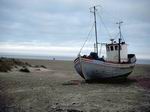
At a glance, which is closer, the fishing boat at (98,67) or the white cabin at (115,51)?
the fishing boat at (98,67)

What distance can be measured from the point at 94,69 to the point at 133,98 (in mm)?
9974

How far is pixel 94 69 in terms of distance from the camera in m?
27.0

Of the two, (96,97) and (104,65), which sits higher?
(104,65)

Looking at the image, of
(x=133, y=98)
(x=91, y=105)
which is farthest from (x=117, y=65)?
(x=91, y=105)

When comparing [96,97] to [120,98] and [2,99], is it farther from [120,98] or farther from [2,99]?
[2,99]

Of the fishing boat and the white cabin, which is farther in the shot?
the white cabin

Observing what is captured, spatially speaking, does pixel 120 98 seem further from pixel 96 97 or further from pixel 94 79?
pixel 94 79

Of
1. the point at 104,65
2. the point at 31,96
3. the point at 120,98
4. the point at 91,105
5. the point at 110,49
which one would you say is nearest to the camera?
the point at 91,105

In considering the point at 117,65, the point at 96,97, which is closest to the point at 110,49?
the point at 117,65

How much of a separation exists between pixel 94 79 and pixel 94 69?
5.74 ft

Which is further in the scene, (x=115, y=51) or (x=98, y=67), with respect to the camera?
(x=115, y=51)

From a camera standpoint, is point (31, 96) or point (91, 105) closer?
point (91, 105)

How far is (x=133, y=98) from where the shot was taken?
682 inches

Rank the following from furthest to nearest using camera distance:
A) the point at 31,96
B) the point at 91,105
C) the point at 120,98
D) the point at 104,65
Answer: the point at 104,65 < the point at 31,96 < the point at 120,98 < the point at 91,105
